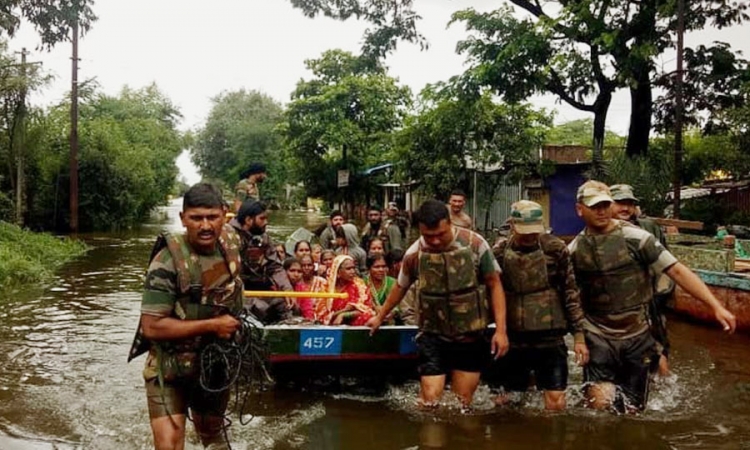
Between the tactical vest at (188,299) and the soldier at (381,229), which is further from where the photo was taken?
the soldier at (381,229)

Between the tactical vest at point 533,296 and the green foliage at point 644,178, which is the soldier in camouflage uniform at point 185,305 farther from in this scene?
the green foliage at point 644,178

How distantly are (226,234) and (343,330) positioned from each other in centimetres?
267

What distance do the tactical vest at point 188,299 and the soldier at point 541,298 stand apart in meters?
2.28

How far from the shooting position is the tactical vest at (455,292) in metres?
5.30

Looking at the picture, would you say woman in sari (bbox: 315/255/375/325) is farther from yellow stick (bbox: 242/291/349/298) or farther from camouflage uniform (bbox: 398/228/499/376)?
camouflage uniform (bbox: 398/228/499/376)

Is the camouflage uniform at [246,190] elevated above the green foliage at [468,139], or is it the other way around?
the green foliage at [468,139]

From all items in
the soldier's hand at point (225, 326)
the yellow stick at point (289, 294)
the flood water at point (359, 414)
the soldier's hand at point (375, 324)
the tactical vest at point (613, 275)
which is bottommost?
the flood water at point (359, 414)

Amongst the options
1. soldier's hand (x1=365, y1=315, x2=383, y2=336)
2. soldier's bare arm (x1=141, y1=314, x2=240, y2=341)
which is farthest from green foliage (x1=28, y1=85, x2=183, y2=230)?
soldier's bare arm (x1=141, y1=314, x2=240, y2=341)

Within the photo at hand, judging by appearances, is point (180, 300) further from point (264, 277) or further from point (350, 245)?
point (350, 245)

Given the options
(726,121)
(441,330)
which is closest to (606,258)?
(441,330)

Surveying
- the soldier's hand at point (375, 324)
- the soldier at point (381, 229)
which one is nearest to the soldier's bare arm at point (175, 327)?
the soldier's hand at point (375, 324)

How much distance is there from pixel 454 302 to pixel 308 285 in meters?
2.77

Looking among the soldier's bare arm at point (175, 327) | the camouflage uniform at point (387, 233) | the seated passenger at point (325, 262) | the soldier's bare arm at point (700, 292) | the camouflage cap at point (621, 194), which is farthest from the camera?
the camouflage uniform at point (387, 233)

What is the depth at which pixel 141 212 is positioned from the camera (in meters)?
35.0
